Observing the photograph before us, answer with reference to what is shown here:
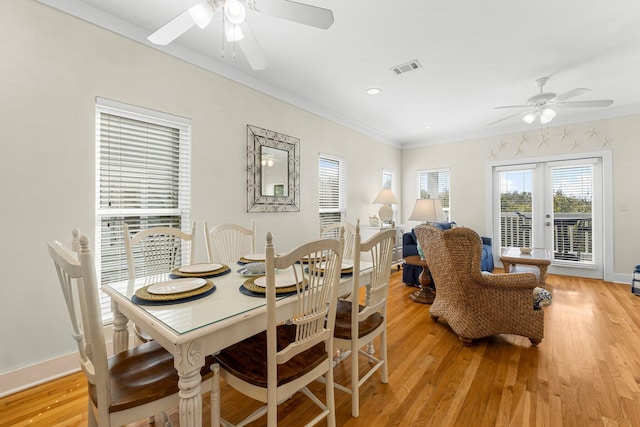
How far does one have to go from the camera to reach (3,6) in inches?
72.6

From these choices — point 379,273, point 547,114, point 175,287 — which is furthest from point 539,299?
point 175,287

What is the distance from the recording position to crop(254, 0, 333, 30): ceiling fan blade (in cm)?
152

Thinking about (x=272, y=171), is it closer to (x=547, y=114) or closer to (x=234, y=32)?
(x=234, y=32)

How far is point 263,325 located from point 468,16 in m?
2.75

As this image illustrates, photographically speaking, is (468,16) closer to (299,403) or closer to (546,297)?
(546,297)

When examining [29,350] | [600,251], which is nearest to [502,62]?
[600,251]

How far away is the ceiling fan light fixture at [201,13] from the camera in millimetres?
1565

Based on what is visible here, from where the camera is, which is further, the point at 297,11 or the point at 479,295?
the point at 479,295

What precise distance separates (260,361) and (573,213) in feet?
19.1

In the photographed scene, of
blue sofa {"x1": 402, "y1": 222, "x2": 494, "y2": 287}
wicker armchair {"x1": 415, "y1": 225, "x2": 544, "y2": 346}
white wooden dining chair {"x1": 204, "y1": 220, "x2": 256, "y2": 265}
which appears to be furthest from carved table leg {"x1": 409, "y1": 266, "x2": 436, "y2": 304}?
white wooden dining chair {"x1": 204, "y1": 220, "x2": 256, "y2": 265}

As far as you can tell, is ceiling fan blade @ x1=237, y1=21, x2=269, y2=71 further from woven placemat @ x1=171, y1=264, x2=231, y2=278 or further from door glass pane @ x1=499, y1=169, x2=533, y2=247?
door glass pane @ x1=499, y1=169, x2=533, y2=247

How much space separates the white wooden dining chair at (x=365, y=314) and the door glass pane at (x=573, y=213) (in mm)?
4746

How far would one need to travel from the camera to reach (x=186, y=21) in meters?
1.67

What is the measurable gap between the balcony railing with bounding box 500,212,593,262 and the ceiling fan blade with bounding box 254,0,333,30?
5.40 m
